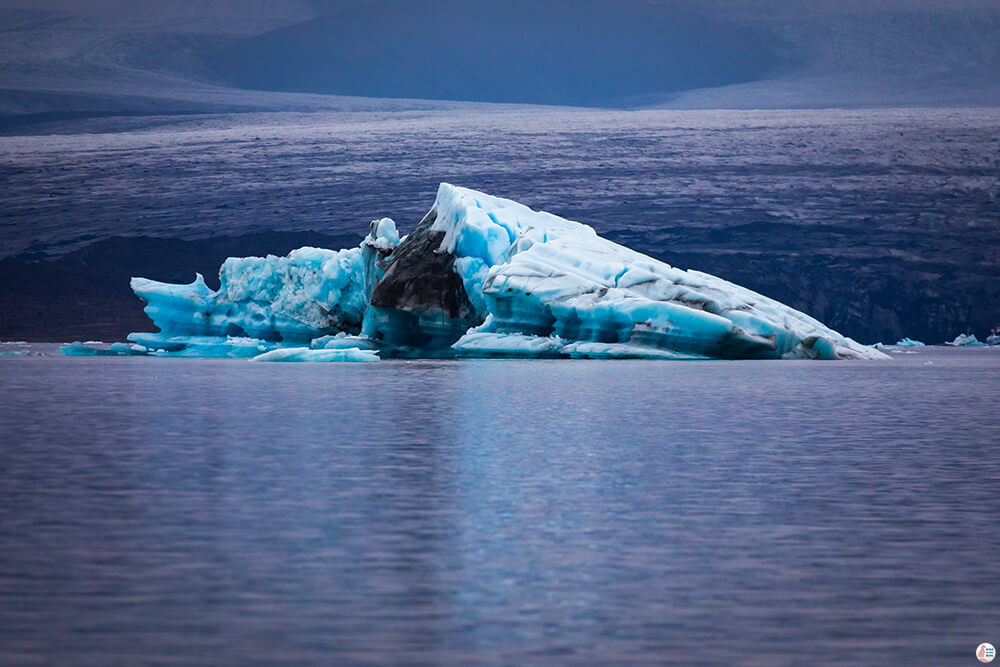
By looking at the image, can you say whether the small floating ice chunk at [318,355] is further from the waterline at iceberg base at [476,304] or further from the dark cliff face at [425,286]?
the dark cliff face at [425,286]

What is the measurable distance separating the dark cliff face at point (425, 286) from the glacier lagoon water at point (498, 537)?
1237 centimetres

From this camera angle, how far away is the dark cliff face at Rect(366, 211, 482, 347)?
1023 inches

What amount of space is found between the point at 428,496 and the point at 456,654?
11.2 ft

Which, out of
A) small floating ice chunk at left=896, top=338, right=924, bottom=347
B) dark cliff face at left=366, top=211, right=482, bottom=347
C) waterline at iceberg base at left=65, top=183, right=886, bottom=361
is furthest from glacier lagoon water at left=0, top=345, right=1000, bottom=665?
small floating ice chunk at left=896, top=338, right=924, bottom=347

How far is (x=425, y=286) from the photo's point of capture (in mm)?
26016

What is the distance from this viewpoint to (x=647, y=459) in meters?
9.47

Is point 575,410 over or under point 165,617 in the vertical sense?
under

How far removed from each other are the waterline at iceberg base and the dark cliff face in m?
0.03

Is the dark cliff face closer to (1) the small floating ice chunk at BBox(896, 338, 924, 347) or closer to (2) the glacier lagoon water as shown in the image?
(2) the glacier lagoon water

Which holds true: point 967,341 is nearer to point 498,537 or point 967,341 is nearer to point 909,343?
point 909,343

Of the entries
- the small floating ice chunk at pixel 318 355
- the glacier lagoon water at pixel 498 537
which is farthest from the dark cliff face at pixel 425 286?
the glacier lagoon water at pixel 498 537

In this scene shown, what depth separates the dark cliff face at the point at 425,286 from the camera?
1023 inches

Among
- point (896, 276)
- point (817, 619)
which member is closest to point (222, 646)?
point (817, 619)

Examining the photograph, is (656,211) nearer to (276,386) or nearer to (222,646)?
(276,386)
